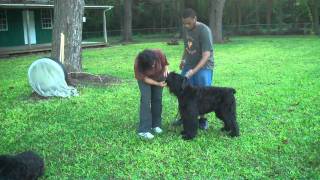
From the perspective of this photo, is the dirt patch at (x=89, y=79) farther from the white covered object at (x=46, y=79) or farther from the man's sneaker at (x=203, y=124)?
the man's sneaker at (x=203, y=124)

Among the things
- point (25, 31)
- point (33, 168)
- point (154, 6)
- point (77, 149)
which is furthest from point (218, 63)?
point (154, 6)

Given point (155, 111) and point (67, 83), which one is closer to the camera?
point (155, 111)

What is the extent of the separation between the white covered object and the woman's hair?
162 inches

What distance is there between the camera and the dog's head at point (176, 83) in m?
6.45

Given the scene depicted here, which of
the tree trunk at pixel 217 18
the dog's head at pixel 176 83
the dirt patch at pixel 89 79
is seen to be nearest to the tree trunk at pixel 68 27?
the dirt patch at pixel 89 79

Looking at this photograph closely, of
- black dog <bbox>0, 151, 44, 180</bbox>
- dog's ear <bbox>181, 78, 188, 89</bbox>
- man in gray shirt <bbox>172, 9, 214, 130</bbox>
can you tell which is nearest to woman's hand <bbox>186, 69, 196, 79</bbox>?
man in gray shirt <bbox>172, 9, 214, 130</bbox>

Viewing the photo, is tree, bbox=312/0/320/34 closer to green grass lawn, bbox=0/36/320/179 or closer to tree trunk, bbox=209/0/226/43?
tree trunk, bbox=209/0/226/43

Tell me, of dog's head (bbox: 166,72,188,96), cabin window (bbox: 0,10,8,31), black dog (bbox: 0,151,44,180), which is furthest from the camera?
cabin window (bbox: 0,10,8,31)

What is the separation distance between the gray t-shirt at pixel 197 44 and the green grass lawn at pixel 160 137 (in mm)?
1089

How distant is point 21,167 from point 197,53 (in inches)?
133

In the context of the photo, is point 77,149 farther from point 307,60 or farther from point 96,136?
point 307,60

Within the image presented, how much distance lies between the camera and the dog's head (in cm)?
645

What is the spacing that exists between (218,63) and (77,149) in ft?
37.1

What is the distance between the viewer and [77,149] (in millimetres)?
6297
